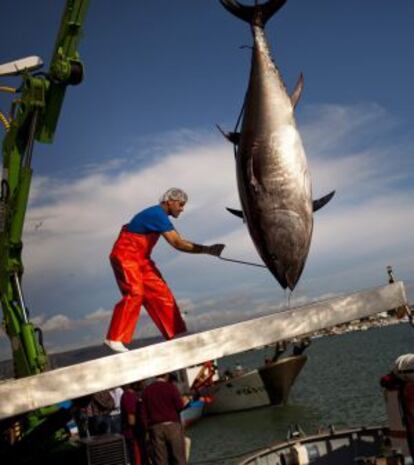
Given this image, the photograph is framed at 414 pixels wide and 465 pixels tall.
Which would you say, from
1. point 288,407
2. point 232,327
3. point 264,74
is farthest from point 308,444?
point 288,407

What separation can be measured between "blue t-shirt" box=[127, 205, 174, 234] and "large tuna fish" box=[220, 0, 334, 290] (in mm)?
1084

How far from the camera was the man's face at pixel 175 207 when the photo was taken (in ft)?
14.9

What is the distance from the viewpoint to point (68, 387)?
1715 mm

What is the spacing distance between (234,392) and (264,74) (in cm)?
3173

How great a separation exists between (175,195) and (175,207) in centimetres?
11

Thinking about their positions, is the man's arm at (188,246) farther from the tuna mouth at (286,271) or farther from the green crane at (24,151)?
the green crane at (24,151)

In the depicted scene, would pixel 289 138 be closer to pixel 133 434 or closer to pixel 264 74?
pixel 264 74

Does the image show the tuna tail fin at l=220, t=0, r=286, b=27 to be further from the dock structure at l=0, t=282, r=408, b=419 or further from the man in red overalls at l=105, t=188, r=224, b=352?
the dock structure at l=0, t=282, r=408, b=419

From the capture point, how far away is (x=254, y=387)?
110ft

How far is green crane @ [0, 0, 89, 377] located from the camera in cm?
780

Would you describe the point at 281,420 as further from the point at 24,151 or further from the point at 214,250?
the point at 214,250

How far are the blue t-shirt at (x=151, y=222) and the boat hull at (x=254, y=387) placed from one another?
30.0 metres

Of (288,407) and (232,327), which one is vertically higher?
(232,327)

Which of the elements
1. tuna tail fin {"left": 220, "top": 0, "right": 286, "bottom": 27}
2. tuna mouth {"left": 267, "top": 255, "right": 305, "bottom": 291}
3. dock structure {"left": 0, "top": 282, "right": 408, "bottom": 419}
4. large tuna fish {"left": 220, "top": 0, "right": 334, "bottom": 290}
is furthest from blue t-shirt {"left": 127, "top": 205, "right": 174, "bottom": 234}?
dock structure {"left": 0, "top": 282, "right": 408, "bottom": 419}
